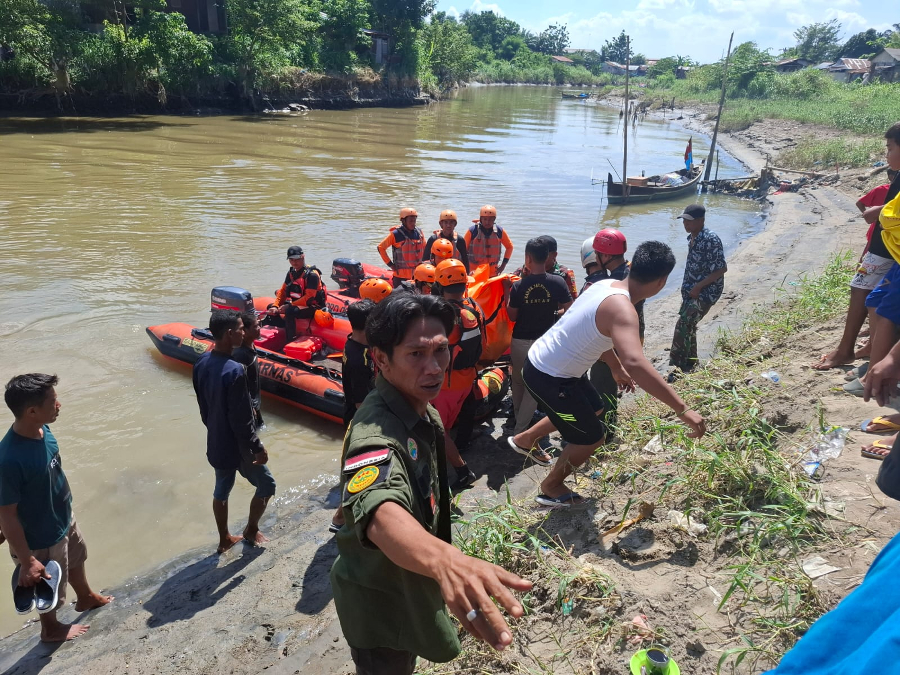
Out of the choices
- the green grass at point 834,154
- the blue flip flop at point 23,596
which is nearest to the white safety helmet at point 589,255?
the blue flip flop at point 23,596

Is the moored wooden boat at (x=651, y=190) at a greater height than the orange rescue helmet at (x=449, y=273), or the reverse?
the orange rescue helmet at (x=449, y=273)

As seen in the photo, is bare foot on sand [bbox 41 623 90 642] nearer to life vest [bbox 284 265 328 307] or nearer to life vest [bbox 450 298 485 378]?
life vest [bbox 450 298 485 378]

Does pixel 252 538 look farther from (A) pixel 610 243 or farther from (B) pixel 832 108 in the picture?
(B) pixel 832 108

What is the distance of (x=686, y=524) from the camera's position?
3.30 m

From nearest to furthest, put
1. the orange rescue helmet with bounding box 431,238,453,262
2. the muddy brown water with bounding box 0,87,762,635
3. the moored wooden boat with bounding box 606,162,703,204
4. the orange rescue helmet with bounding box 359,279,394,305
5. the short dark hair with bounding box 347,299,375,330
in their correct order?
the short dark hair with bounding box 347,299,375,330, the muddy brown water with bounding box 0,87,762,635, the orange rescue helmet with bounding box 359,279,394,305, the orange rescue helmet with bounding box 431,238,453,262, the moored wooden boat with bounding box 606,162,703,204

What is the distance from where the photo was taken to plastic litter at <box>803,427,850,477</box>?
134 inches

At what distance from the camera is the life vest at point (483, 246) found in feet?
27.6

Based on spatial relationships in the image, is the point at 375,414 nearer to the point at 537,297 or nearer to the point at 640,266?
the point at 640,266

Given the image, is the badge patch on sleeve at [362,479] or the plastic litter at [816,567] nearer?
the badge patch on sleeve at [362,479]

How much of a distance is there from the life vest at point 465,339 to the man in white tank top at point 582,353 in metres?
1.05

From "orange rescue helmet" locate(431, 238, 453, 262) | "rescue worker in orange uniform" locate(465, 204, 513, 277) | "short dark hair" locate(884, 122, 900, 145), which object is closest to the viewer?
"short dark hair" locate(884, 122, 900, 145)

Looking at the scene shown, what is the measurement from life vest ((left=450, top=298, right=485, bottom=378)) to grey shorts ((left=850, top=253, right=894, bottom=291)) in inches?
113

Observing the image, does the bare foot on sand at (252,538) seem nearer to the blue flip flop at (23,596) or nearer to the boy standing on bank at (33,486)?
the boy standing on bank at (33,486)

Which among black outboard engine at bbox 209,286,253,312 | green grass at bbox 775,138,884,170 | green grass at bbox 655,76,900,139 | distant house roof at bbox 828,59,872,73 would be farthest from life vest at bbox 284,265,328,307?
distant house roof at bbox 828,59,872,73
